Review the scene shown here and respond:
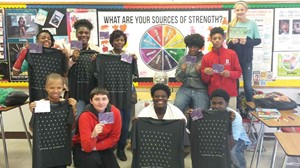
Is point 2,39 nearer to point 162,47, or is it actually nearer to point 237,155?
point 162,47

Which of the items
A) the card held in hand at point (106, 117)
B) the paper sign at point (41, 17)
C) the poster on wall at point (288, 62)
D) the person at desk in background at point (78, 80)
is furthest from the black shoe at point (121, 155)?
the poster on wall at point (288, 62)

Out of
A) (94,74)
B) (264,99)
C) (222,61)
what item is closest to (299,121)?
(264,99)

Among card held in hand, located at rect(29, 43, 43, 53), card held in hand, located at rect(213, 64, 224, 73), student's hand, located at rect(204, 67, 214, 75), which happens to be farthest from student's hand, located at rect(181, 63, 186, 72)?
card held in hand, located at rect(29, 43, 43, 53)

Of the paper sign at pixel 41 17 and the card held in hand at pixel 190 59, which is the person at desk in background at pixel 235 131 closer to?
the card held in hand at pixel 190 59

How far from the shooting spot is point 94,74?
3.28m

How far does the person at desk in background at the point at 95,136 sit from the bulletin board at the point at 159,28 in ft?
5.99

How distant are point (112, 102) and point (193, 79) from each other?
101cm

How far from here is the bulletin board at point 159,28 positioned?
14.4 feet

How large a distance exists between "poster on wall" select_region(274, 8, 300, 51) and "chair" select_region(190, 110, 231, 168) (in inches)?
87.7

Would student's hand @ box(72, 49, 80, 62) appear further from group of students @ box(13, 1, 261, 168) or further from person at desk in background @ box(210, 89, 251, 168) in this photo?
person at desk in background @ box(210, 89, 251, 168)

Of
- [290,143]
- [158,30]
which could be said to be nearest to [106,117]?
[290,143]

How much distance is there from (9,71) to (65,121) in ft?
7.36

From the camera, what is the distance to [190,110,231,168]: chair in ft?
9.00

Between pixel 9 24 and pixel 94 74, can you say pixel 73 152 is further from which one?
pixel 9 24
